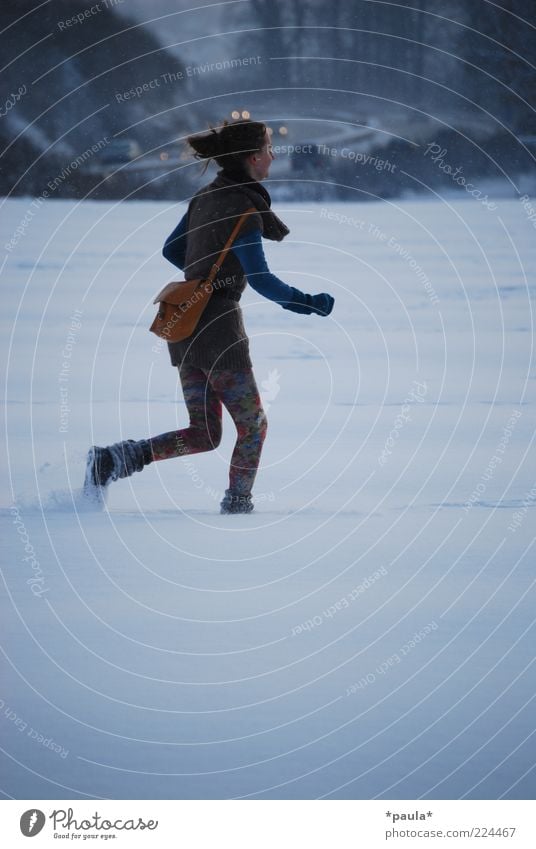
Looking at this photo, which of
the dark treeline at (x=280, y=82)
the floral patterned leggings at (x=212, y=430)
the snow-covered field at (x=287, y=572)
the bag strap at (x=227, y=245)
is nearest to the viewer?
the snow-covered field at (x=287, y=572)

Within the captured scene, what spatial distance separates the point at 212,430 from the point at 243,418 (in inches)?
5.2

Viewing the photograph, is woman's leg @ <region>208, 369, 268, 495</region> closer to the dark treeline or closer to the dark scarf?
the dark scarf

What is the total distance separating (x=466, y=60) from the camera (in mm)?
10250

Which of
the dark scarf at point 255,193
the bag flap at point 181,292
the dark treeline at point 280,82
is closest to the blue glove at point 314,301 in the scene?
the dark scarf at point 255,193

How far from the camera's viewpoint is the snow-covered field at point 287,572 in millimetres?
2711

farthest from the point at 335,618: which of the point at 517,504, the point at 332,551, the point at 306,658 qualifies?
the point at 517,504

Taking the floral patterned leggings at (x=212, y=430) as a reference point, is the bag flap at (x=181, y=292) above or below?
above

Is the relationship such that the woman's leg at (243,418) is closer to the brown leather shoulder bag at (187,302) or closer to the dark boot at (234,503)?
the dark boot at (234,503)

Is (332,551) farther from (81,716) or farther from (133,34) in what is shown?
(133,34)

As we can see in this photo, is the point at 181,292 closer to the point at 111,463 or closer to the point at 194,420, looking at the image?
the point at 194,420

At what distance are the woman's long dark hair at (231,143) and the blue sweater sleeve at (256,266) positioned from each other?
27 centimetres

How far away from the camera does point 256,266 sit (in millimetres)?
3934

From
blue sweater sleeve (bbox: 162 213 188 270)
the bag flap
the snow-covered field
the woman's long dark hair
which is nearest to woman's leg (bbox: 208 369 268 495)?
the snow-covered field

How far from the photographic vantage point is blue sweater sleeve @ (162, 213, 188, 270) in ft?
13.6
